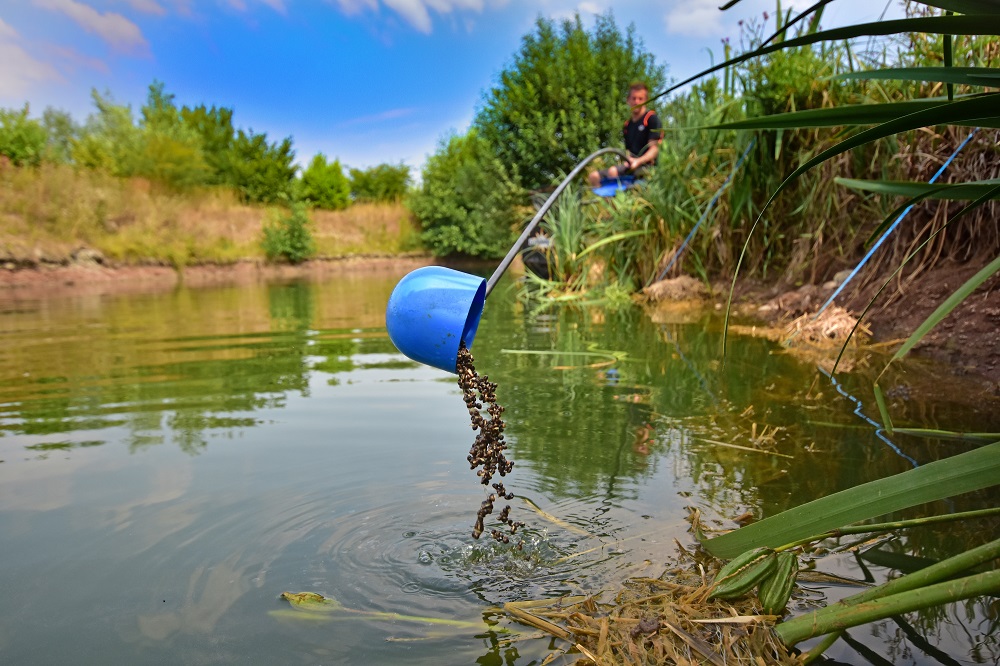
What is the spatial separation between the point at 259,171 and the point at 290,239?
5432 millimetres

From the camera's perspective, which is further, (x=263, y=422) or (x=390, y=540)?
(x=263, y=422)

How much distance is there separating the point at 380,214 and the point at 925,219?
865 inches

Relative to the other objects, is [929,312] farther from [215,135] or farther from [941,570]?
[215,135]

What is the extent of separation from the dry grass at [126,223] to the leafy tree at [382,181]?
4119mm

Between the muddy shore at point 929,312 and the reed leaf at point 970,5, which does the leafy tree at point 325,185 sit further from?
the reed leaf at point 970,5

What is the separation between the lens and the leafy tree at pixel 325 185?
2500cm

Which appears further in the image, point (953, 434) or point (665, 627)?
point (953, 434)

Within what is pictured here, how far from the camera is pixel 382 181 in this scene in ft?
86.8

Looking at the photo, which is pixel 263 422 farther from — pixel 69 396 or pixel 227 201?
pixel 227 201

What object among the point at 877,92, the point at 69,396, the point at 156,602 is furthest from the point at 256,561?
the point at 877,92

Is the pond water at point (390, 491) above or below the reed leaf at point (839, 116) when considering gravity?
below

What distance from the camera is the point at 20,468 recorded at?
2180mm

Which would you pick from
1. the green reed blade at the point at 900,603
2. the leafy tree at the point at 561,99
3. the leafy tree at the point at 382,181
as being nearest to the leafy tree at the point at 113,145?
the leafy tree at the point at 382,181

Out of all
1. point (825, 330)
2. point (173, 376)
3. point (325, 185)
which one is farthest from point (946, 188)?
point (325, 185)
